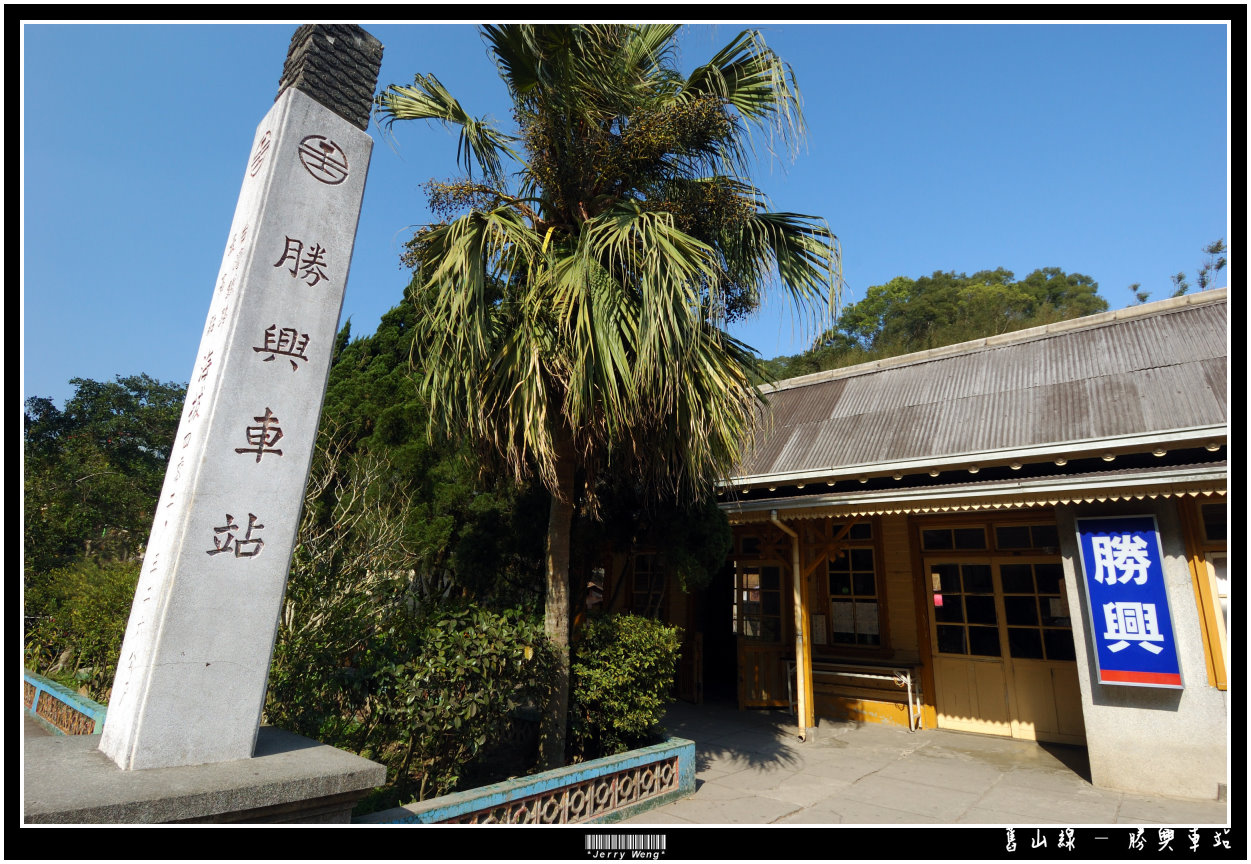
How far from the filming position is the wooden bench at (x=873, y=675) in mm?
8570

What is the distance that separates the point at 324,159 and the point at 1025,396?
7916 mm

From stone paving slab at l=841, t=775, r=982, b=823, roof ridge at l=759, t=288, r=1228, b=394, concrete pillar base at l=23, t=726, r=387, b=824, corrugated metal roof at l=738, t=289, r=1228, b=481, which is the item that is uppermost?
roof ridge at l=759, t=288, r=1228, b=394

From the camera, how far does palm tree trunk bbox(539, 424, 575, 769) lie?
18.6 ft

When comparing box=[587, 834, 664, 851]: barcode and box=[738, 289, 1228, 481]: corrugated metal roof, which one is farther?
box=[738, 289, 1228, 481]: corrugated metal roof

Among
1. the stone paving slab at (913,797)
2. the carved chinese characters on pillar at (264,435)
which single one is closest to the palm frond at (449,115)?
the carved chinese characters on pillar at (264,435)

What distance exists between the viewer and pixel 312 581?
7516 mm

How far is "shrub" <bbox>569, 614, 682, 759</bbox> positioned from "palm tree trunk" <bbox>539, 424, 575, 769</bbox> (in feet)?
0.69

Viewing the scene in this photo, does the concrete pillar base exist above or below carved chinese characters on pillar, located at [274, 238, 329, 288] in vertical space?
below

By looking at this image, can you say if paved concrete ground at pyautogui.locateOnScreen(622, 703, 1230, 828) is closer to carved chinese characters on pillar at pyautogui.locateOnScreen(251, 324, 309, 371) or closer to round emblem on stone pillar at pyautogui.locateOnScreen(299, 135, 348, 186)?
carved chinese characters on pillar at pyautogui.locateOnScreen(251, 324, 309, 371)

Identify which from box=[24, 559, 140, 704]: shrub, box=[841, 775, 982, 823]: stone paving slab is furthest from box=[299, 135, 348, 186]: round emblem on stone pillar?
box=[841, 775, 982, 823]: stone paving slab

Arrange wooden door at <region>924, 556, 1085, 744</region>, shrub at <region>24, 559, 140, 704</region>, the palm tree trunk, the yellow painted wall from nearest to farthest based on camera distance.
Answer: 1. the palm tree trunk
2. shrub at <region>24, 559, 140, 704</region>
3. wooden door at <region>924, 556, 1085, 744</region>
4. the yellow painted wall

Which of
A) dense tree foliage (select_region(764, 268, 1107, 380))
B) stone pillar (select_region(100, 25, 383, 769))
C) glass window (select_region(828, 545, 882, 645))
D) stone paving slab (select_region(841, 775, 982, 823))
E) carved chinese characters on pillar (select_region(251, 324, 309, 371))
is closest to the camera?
stone pillar (select_region(100, 25, 383, 769))
